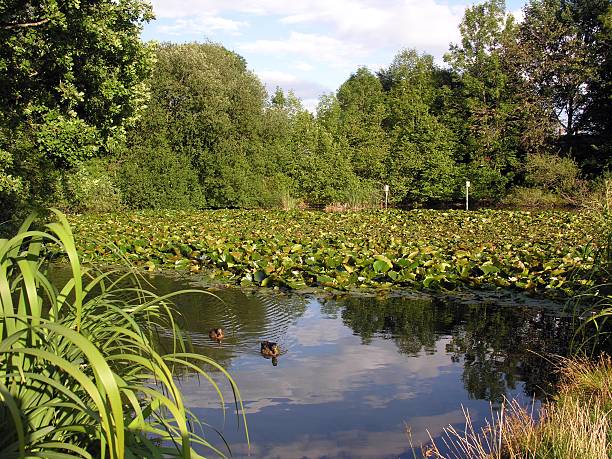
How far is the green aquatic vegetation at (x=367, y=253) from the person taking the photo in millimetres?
7820

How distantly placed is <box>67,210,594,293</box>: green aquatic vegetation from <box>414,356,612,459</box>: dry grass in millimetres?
1499

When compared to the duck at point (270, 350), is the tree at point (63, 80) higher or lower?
higher

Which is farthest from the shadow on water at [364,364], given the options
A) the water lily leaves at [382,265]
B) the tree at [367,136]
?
the tree at [367,136]

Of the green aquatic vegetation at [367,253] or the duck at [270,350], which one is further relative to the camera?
the green aquatic vegetation at [367,253]

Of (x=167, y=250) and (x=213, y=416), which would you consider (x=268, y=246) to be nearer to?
(x=167, y=250)

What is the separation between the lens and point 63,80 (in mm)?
10023

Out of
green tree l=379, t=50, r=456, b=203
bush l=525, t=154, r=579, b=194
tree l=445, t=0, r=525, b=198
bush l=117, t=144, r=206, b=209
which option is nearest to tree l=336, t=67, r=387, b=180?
green tree l=379, t=50, r=456, b=203

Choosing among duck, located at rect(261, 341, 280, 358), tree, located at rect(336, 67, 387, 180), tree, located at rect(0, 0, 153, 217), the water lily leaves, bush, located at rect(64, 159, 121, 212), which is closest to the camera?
duck, located at rect(261, 341, 280, 358)

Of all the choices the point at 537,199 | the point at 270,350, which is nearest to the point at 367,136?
the point at 537,199

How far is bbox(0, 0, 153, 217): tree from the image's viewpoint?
889cm

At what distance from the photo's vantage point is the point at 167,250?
10352mm

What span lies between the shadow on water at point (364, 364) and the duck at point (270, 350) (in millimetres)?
93

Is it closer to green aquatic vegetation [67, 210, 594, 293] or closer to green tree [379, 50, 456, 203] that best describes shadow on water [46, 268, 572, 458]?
green aquatic vegetation [67, 210, 594, 293]

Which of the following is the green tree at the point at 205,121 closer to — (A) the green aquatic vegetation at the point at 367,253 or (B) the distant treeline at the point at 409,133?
(B) the distant treeline at the point at 409,133
